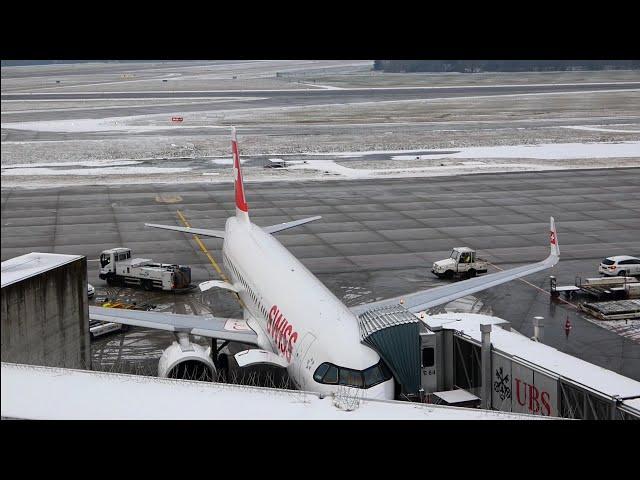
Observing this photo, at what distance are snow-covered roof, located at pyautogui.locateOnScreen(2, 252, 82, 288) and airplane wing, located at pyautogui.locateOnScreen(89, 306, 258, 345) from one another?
8.29 meters

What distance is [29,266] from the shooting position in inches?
851

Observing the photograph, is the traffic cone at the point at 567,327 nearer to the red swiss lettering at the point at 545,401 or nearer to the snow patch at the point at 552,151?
the red swiss lettering at the point at 545,401

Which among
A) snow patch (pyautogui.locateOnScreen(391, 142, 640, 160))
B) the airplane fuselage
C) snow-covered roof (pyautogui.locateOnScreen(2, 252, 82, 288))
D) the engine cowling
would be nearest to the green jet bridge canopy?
the airplane fuselage

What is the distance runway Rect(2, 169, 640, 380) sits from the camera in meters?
40.4

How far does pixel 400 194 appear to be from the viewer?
70.8 metres

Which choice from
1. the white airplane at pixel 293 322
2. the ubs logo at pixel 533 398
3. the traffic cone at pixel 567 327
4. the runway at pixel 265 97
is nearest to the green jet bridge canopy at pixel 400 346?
the white airplane at pixel 293 322

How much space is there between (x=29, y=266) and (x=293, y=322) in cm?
802

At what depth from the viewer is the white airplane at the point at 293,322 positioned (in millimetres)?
22406

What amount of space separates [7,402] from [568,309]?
3174 cm

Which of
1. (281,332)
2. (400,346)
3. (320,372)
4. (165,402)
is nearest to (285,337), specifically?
(281,332)

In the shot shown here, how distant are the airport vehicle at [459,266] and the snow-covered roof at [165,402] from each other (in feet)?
105

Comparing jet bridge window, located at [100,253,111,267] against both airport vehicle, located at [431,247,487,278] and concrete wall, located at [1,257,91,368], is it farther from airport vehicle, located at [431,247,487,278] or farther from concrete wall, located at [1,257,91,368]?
concrete wall, located at [1,257,91,368]

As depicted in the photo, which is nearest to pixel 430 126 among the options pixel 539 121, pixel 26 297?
pixel 539 121
